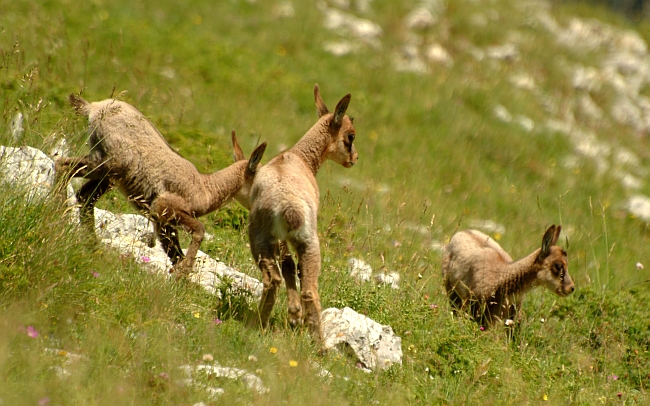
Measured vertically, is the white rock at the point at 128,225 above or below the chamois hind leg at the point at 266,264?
below

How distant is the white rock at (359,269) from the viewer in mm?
8102

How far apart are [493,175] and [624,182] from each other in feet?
11.7

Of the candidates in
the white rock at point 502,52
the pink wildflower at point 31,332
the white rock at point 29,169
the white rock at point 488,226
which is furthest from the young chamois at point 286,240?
A: the white rock at point 502,52

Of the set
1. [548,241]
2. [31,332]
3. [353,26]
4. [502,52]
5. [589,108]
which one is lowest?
[589,108]

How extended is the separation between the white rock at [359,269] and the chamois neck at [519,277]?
158 centimetres

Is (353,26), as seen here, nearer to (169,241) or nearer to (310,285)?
(169,241)

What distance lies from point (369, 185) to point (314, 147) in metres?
3.75

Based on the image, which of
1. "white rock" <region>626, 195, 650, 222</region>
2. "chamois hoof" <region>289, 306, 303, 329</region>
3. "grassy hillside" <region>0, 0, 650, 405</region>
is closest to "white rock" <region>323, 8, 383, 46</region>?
"grassy hillside" <region>0, 0, 650, 405</region>

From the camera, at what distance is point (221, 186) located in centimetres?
805

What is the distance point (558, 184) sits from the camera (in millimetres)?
15992

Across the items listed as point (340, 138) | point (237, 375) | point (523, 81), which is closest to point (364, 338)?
point (237, 375)

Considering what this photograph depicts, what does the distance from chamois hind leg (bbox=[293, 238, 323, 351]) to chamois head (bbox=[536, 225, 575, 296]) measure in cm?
326

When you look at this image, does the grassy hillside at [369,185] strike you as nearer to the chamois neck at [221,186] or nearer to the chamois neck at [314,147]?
the chamois neck at [221,186]

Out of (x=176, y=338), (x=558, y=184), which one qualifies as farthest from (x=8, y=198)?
(x=558, y=184)
